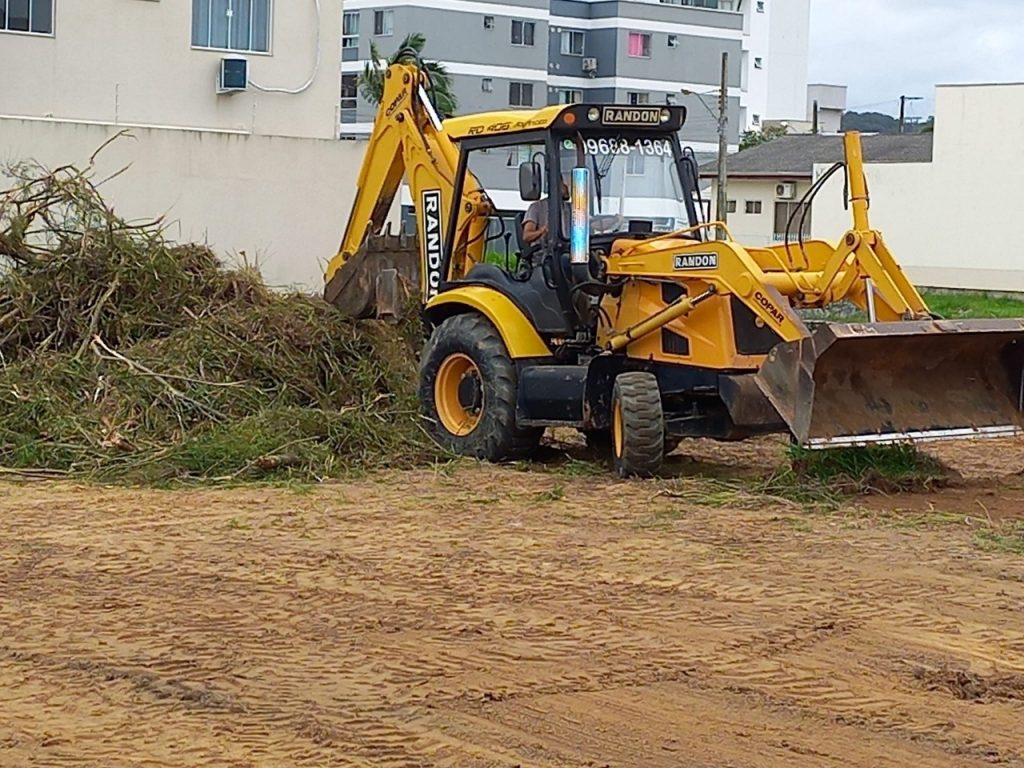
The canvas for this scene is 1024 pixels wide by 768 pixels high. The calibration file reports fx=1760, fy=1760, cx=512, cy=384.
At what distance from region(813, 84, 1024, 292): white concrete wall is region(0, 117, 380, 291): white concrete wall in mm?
21655

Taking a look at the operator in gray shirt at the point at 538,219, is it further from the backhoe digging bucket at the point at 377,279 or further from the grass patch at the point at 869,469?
the grass patch at the point at 869,469

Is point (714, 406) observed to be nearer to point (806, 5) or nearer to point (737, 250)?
point (737, 250)

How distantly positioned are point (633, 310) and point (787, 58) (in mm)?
84326

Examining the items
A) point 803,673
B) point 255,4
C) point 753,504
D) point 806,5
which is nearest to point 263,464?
point 753,504

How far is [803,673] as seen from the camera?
7.21 m

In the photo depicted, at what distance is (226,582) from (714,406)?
14.7ft

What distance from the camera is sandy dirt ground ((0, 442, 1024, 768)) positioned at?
20.7 ft

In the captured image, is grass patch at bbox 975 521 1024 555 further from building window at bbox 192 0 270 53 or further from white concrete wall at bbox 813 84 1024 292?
white concrete wall at bbox 813 84 1024 292

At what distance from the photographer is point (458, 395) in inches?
541

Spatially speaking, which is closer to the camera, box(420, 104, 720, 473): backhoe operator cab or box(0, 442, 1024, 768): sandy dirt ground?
box(0, 442, 1024, 768): sandy dirt ground

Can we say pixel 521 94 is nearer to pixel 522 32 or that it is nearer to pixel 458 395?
pixel 522 32

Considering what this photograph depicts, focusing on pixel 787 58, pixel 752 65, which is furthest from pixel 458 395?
pixel 787 58

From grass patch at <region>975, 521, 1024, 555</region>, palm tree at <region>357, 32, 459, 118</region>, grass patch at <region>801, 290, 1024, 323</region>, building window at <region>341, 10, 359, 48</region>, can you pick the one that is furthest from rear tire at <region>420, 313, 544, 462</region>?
building window at <region>341, 10, 359, 48</region>

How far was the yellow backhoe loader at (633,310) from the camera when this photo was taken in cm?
1161
